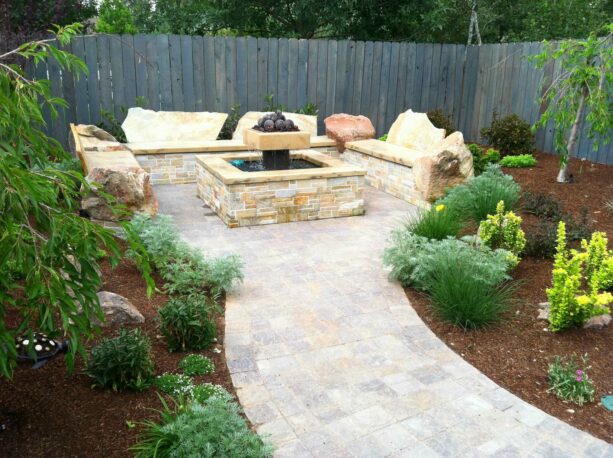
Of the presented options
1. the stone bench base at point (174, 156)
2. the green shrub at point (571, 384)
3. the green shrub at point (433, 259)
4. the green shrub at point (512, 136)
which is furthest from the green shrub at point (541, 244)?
the stone bench base at point (174, 156)

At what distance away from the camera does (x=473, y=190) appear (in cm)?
649

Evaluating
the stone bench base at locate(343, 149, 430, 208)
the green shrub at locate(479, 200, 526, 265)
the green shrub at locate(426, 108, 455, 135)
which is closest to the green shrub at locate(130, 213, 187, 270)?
the green shrub at locate(479, 200, 526, 265)

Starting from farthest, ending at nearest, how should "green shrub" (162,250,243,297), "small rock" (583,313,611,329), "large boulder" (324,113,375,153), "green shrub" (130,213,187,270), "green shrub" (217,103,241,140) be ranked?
"green shrub" (217,103,241,140)
"large boulder" (324,113,375,153)
"green shrub" (130,213,187,270)
"green shrub" (162,250,243,297)
"small rock" (583,313,611,329)

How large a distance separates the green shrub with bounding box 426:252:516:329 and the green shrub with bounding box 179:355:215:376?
1.93m

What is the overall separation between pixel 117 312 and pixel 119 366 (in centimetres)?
83

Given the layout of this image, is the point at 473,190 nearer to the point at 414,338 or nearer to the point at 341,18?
the point at 414,338

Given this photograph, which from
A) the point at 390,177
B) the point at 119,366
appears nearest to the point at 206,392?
the point at 119,366

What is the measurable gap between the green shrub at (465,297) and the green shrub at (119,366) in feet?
7.77

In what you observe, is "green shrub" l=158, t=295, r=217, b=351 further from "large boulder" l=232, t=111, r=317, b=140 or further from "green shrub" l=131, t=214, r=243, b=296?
"large boulder" l=232, t=111, r=317, b=140

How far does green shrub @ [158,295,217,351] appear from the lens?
3.68 meters

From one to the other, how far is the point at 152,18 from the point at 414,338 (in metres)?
14.7

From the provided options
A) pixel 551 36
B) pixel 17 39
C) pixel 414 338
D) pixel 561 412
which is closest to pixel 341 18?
pixel 551 36

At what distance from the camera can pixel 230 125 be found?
1003 cm

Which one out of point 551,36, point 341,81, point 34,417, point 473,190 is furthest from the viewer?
point 551,36
